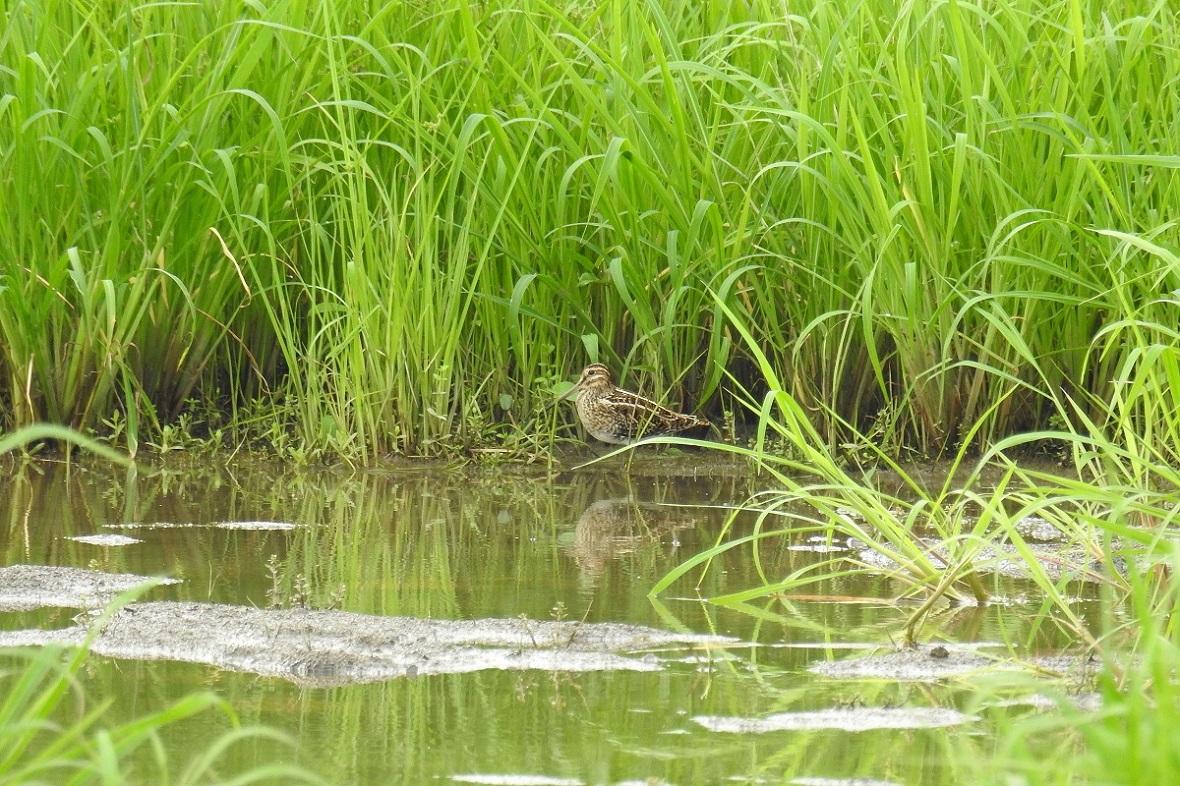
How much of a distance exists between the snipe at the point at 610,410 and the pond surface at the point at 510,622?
0.19 metres

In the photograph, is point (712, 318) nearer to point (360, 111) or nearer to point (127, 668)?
point (360, 111)

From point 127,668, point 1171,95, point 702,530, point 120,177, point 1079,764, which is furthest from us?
point 120,177

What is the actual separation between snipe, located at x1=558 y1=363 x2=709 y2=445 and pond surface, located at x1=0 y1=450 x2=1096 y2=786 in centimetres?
19

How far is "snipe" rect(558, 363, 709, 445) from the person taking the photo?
246 inches

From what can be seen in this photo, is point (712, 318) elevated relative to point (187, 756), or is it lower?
elevated

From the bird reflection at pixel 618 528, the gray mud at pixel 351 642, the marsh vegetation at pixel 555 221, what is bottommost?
the bird reflection at pixel 618 528

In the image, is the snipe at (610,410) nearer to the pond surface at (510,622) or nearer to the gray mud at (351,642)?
the pond surface at (510,622)

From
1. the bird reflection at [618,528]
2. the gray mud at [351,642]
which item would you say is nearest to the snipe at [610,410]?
the bird reflection at [618,528]

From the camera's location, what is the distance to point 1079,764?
2191mm

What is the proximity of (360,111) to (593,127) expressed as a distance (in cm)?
91

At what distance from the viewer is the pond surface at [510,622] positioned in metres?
2.94

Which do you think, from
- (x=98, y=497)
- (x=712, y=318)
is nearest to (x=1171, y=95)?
(x=712, y=318)

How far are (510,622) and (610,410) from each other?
8.06 feet

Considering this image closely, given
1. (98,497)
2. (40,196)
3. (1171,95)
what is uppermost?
(1171,95)
